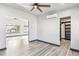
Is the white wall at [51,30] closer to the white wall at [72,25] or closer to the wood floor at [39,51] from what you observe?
the white wall at [72,25]

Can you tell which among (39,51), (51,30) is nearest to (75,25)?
(51,30)

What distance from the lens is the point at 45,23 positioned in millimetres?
3340

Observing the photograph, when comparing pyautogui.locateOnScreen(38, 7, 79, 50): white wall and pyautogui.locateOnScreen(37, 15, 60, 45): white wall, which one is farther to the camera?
pyautogui.locateOnScreen(37, 15, 60, 45): white wall

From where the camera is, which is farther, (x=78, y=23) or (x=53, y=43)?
(x=53, y=43)

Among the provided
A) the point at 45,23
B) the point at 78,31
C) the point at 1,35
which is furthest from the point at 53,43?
the point at 1,35

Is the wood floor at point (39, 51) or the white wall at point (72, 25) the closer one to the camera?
the wood floor at point (39, 51)

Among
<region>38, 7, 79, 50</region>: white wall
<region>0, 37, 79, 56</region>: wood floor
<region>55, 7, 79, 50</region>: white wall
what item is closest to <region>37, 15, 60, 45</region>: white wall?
<region>38, 7, 79, 50</region>: white wall

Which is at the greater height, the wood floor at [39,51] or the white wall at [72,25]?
the white wall at [72,25]

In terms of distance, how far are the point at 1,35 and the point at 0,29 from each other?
8.6 inches

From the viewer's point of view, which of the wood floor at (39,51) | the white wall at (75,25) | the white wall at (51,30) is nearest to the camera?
the wood floor at (39,51)

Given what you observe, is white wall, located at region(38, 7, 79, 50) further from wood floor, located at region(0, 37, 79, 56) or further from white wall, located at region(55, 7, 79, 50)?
wood floor, located at region(0, 37, 79, 56)

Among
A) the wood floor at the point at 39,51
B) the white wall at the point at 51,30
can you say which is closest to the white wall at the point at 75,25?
the wood floor at the point at 39,51

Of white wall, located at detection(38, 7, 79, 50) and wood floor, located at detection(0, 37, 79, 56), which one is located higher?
white wall, located at detection(38, 7, 79, 50)

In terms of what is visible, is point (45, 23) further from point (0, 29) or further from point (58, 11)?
point (0, 29)
